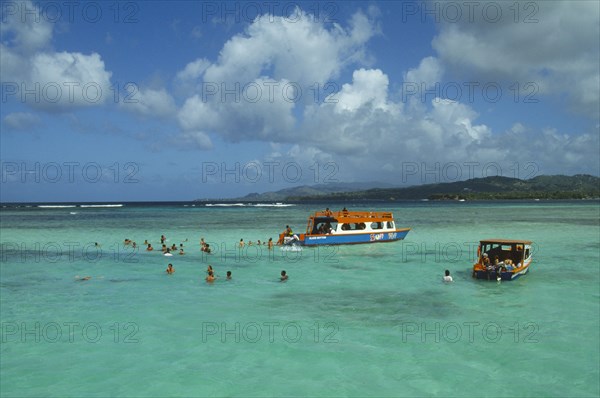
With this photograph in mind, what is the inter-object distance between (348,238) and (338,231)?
50.1 inches

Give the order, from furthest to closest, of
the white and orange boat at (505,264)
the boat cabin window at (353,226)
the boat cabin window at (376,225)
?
the boat cabin window at (376,225) < the boat cabin window at (353,226) < the white and orange boat at (505,264)

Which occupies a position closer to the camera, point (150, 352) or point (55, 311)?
point (150, 352)

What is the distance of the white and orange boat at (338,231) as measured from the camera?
43.2 m

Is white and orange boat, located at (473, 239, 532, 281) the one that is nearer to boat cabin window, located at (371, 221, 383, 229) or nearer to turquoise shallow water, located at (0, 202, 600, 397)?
turquoise shallow water, located at (0, 202, 600, 397)

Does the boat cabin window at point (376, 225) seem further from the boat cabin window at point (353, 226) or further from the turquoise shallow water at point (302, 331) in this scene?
the turquoise shallow water at point (302, 331)

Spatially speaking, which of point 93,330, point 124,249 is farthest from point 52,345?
Result: point 124,249

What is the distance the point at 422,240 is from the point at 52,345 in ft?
129

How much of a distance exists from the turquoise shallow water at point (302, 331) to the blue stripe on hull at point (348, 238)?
10181 mm

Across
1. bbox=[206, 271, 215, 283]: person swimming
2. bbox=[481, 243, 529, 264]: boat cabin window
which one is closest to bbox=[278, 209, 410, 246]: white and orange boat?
bbox=[206, 271, 215, 283]: person swimming

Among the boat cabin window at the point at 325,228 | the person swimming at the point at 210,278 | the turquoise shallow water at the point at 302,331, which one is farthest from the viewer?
the boat cabin window at the point at 325,228

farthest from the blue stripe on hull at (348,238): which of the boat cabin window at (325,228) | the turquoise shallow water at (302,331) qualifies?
the turquoise shallow water at (302,331)

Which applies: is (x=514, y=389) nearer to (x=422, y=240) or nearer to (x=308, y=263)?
(x=308, y=263)

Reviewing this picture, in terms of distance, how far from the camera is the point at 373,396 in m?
12.8

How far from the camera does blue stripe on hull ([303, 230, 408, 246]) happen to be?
Answer: 43.2 m
